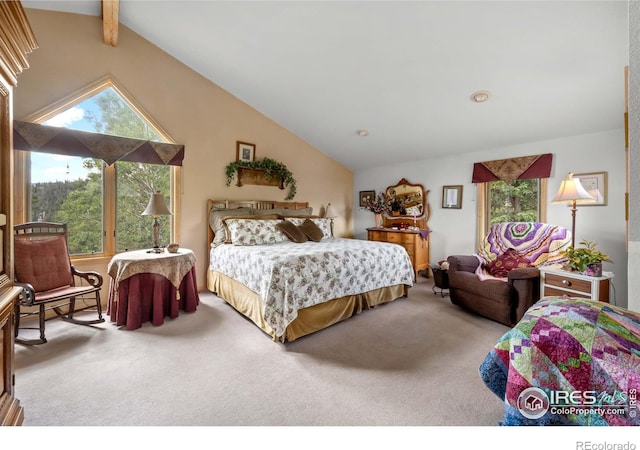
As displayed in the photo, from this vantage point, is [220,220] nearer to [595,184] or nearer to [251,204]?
[251,204]

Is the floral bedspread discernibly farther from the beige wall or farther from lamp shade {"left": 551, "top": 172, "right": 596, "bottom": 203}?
lamp shade {"left": 551, "top": 172, "right": 596, "bottom": 203}

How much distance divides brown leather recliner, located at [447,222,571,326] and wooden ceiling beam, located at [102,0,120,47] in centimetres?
477

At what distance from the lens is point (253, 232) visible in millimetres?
3541

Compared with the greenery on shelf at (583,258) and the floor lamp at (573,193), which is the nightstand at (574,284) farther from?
the floor lamp at (573,193)

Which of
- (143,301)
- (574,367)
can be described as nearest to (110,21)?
(143,301)

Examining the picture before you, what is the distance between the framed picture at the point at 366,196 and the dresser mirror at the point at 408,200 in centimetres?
34

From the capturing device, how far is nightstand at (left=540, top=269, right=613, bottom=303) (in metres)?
2.32

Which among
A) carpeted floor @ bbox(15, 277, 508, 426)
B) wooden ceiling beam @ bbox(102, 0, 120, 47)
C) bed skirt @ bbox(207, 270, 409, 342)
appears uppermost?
wooden ceiling beam @ bbox(102, 0, 120, 47)

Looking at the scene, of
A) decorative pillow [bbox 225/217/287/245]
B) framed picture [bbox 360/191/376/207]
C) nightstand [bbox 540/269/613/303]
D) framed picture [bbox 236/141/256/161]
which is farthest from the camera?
framed picture [bbox 360/191/376/207]

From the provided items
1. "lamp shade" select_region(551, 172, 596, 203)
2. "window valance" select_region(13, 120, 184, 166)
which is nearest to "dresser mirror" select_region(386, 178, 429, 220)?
"lamp shade" select_region(551, 172, 596, 203)

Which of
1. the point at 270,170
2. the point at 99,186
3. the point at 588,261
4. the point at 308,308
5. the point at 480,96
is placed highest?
the point at 480,96

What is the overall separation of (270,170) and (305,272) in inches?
98.1

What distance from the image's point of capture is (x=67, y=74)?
3.01 metres
